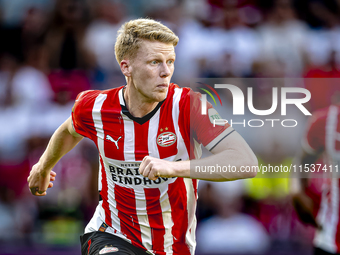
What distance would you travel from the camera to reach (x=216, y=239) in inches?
239

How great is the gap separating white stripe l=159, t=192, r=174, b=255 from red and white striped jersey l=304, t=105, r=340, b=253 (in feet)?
5.64

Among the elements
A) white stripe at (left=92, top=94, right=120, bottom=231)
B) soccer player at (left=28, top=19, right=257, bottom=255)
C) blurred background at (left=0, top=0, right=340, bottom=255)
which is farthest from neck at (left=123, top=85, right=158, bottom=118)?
blurred background at (left=0, top=0, right=340, bottom=255)

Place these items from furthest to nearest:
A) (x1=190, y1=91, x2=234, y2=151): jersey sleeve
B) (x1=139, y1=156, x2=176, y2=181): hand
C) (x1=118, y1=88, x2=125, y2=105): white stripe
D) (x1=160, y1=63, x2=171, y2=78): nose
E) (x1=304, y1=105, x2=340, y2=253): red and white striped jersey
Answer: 1. (x1=304, y1=105, x2=340, y2=253): red and white striped jersey
2. (x1=118, y1=88, x2=125, y2=105): white stripe
3. (x1=160, y1=63, x2=171, y2=78): nose
4. (x1=190, y1=91, x2=234, y2=151): jersey sleeve
5. (x1=139, y1=156, x2=176, y2=181): hand

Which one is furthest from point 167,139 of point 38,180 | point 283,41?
point 283,41

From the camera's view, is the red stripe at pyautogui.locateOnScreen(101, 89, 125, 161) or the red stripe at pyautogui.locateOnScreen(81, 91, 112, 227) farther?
the red stripe at pyautogui.locateOnScreen(81, 91, 112, 227)

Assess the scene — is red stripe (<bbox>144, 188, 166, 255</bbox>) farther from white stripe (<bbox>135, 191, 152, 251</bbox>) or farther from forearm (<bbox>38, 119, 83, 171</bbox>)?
forearm (<bbox>38, 119, 83, 171</bbox>)

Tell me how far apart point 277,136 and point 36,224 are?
3847mm

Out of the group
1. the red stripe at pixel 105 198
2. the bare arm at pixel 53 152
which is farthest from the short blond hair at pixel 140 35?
the red stripe at pixel 105 198

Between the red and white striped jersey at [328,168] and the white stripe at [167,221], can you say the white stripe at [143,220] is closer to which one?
the white stripe at [167,221]

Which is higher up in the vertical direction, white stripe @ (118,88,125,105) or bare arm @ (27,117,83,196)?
white stripe @ (118,88,125,105)

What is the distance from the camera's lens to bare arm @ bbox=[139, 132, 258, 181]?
2453 millimetres

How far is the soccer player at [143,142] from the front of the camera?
304 centimetres

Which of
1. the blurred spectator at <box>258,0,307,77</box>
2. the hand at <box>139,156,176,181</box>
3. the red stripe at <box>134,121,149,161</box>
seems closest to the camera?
the hand at <box>139,156,176,181</box>

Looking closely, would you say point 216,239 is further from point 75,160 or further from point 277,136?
point 75,160
